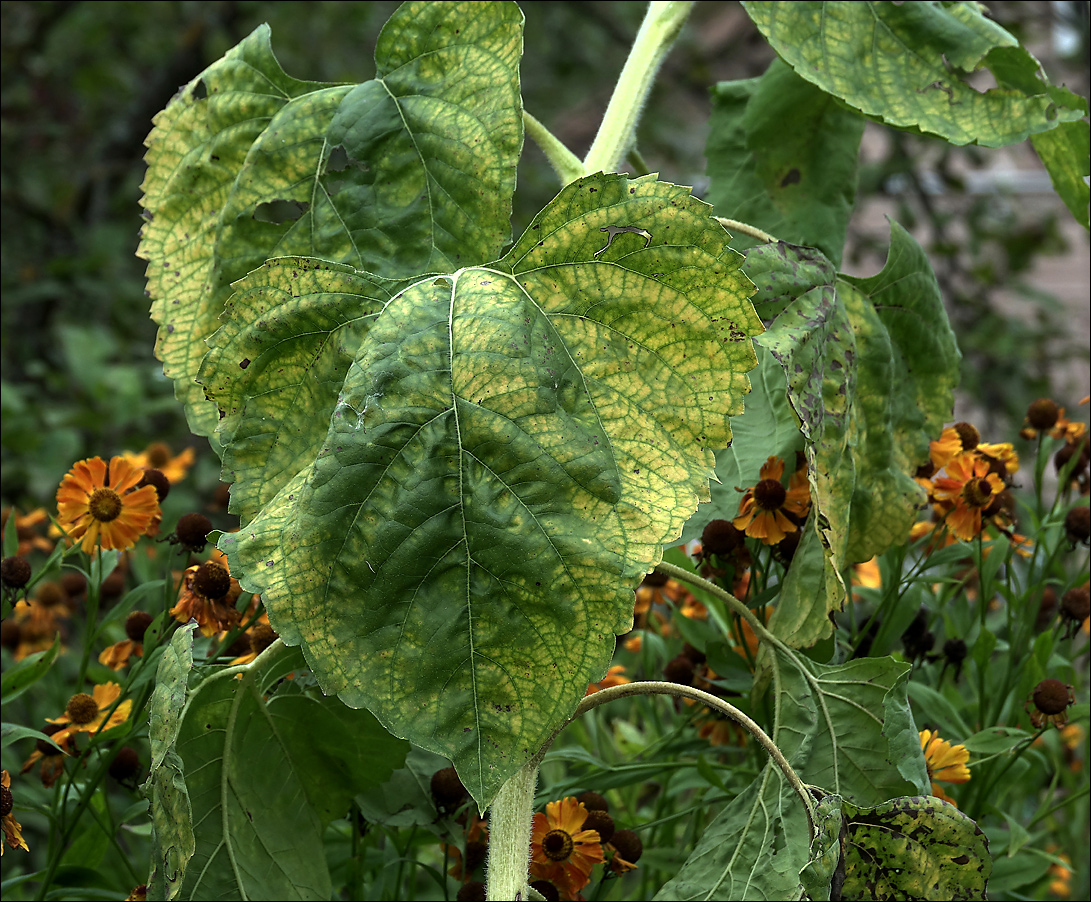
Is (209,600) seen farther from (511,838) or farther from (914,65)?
(914,65)

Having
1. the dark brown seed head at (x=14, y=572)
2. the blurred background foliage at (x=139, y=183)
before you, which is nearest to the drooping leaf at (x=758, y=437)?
the dark brown seed head at (x=14, y=572)

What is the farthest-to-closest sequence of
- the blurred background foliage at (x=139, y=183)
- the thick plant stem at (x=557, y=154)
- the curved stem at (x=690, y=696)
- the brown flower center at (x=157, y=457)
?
the blurred background foliage at (x=139, y=183), the brown flower center at (x=157, y=457), the thick plant stem at (x=557, y=154), the curved stem at (x=690, y=696)

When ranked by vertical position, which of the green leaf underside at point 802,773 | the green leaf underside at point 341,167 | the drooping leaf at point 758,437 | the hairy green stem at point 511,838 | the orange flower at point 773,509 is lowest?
the green leaf underside at point 802,773

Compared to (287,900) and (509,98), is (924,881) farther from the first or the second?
(509,98)

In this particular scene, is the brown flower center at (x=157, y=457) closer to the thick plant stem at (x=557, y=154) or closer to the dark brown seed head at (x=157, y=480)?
the dark brown seed head at (x=157, y=480)

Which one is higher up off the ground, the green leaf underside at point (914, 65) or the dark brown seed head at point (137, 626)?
the green leaf underside at point (914, 65)

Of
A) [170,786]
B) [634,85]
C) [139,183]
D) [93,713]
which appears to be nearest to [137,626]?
[93,713]

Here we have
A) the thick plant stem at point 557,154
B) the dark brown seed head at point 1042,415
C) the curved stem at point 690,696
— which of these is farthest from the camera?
the dark brown seed head at point 1042,415
